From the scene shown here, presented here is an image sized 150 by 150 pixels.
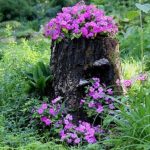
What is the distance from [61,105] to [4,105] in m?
0.77

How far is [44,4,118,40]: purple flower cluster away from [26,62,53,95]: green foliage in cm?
43

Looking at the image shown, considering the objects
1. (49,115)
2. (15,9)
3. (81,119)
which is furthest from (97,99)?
(15,9)

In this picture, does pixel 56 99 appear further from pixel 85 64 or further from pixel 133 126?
pixel 133 126

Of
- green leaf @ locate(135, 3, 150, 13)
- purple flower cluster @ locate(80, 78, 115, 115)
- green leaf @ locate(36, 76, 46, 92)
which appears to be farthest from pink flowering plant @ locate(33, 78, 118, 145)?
green leaf @ locate(135, 3, 150, 13)

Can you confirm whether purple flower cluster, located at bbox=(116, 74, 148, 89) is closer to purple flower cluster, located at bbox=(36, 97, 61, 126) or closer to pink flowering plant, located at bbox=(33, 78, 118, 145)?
pink flowering plant, located at bbox=(33, 78, 118, 145)

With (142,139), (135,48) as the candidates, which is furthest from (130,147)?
(135,48)

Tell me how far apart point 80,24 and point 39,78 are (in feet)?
2.45

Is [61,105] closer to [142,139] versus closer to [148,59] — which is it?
[142,139]

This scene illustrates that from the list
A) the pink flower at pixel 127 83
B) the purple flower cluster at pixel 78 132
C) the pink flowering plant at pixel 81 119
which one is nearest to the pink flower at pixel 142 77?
the pink flower at pixel 127 83

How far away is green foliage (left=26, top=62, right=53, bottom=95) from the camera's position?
15.6ft

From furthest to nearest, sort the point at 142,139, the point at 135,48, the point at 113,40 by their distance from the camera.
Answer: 1. the point at 135,48
2. the point at 113,40
3. the point at 142,139

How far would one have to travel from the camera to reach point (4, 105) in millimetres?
4855

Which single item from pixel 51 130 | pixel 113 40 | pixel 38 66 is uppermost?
pixel 113 40

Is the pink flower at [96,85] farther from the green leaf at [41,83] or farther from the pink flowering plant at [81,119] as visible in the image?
the green leaf at [41,83]
